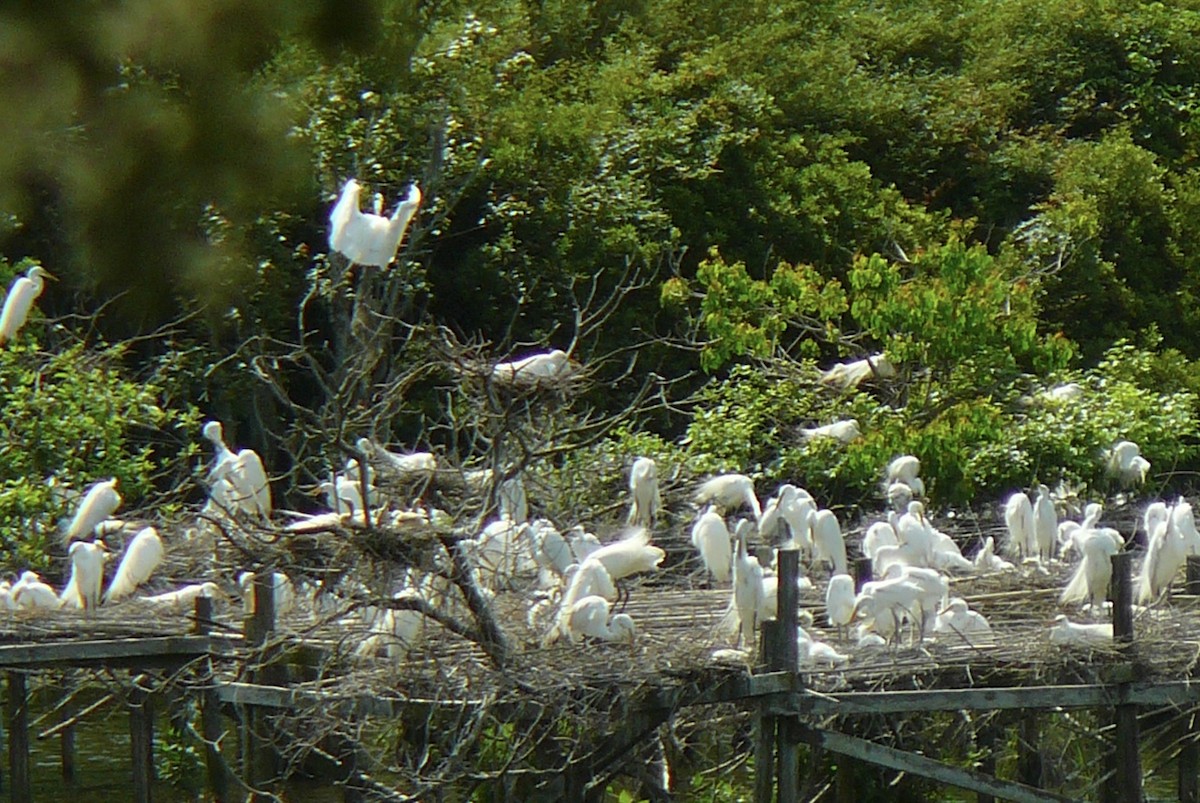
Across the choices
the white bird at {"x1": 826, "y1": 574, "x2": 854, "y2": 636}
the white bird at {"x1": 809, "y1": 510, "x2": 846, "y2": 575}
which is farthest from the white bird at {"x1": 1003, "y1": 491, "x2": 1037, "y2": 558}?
the white bird at {"x1": 826, "y1": 574, "x2": 854, "y2": 636}

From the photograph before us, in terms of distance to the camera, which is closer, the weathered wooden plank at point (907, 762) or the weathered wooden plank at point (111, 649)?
the weathered wooden plank at point (907, 762)

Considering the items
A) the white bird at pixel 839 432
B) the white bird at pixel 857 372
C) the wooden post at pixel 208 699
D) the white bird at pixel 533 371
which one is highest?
the white bird at pixel 857 372

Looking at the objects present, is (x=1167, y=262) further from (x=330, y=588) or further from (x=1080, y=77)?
(x=330, y=588)

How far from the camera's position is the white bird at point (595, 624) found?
7.10m

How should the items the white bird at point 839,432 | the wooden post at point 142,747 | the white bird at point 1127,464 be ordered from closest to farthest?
the wooden post at point 142,747 < the white bird at point 1127,464 < the white bird at point 839,432

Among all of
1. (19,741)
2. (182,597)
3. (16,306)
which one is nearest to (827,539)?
(182,597)

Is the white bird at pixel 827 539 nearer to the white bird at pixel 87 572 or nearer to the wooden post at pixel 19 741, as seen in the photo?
the white bird at pixel 87 572

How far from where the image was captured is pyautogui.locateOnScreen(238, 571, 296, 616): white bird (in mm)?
7861

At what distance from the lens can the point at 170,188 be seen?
178cm

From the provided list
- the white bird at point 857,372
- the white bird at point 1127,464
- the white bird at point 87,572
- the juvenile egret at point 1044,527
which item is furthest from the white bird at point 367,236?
the white bird at point 1127,464

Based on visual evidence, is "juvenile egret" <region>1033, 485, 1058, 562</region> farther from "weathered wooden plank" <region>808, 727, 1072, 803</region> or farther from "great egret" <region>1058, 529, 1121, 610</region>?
"weathered wooden plank" <region>808, 727, 1072, 803</region>

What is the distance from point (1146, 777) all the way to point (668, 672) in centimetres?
582

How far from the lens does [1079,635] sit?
7469 millimetres

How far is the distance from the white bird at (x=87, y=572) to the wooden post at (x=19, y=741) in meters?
0.81
